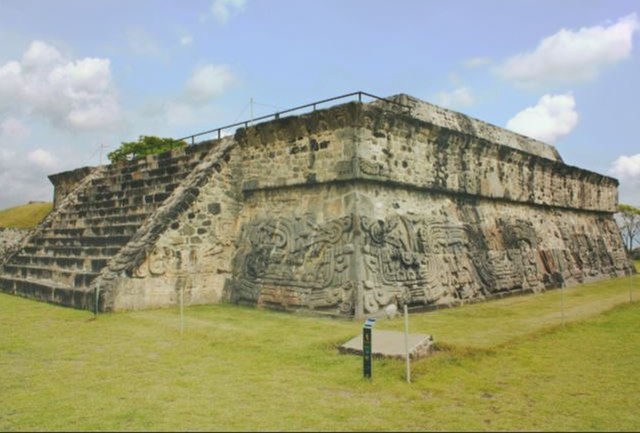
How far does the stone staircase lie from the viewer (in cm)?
1112

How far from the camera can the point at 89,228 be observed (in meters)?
12.9

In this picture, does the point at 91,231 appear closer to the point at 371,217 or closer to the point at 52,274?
the point at 52,274

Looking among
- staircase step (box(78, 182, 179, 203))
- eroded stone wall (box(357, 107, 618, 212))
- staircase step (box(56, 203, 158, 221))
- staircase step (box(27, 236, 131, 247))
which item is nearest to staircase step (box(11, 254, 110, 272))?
staircase step (box(27, 236, 131, 247))

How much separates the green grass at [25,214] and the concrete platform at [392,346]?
39413 millimetres

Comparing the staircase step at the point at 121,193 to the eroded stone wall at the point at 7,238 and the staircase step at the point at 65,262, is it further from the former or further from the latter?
the eroded stone wall at the point at 7,238

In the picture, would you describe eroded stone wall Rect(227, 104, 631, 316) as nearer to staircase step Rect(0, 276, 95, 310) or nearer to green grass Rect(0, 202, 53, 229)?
staircase step Rect(0, 276, 95, 310)

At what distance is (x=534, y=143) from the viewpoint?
18.7 metres

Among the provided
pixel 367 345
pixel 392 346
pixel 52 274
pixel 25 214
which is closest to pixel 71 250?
pixel 52 274

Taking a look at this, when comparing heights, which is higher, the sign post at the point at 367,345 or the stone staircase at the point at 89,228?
the stone staircase at the point at 89,228

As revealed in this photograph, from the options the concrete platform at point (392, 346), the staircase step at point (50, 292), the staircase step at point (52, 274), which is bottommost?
the concrete platform at point (392, 346)

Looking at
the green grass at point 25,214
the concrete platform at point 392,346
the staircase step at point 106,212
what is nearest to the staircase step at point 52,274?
the staircase step at point 106,212

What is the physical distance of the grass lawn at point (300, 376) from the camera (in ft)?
13.4

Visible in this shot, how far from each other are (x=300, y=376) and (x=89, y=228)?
9422mm

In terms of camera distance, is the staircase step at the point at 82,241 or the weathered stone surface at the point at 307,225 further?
the staircase step at the point at 82,241
